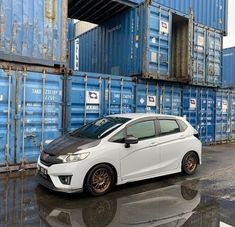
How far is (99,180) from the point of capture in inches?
228

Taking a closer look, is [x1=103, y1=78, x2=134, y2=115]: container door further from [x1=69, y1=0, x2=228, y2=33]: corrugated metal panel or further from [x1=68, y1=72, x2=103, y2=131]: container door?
[x1=69, y1=0, x2=228, y2=33]: corrugated metal panel

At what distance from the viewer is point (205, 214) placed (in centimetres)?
497

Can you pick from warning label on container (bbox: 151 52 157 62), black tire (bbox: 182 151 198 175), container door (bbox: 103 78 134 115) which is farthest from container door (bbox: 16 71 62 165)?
warning label on container (bbox: 151 52 157 62)

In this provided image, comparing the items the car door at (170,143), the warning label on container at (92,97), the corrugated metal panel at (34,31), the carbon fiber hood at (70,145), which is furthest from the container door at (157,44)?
the carbon fiber hood at (70,145)

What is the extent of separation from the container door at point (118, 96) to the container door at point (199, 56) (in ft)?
11.1

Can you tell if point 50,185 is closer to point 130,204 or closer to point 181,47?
point 130,204

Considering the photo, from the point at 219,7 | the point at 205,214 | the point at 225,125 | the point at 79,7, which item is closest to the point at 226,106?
the point at 225,125

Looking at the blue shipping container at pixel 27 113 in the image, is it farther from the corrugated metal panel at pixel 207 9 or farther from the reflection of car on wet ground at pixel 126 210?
the corrugated metal panel at pixel 207 9

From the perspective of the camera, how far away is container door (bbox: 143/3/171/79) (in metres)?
10.4

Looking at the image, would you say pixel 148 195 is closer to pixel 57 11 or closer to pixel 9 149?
pixel 9 149

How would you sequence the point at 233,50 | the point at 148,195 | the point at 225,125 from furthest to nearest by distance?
the point at 233,50, the point at 225,125, the point at 148,195

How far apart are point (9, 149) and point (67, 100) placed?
204 cm

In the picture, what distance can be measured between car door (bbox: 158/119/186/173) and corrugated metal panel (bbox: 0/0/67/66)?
136 inches

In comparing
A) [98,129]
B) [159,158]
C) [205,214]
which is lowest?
[205,214]
